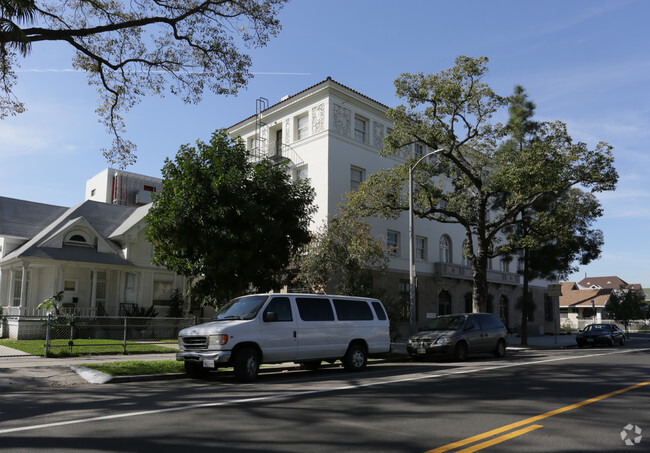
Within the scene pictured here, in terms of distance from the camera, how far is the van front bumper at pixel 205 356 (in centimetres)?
1091

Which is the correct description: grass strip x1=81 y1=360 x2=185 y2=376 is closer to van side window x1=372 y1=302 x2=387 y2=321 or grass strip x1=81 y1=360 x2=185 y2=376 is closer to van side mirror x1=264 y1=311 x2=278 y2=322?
van side mirror x1=264 y1=311 x2=278 y2=322

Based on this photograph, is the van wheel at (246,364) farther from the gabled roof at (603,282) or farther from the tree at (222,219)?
the gabled roof at (603,282)

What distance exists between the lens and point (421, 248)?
33344 mm

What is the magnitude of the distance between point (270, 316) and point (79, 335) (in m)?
14.9

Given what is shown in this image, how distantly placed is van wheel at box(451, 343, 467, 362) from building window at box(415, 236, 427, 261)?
51.7 ft

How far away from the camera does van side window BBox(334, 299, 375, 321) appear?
13531 mm

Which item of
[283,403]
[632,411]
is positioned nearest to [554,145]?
[632,411]

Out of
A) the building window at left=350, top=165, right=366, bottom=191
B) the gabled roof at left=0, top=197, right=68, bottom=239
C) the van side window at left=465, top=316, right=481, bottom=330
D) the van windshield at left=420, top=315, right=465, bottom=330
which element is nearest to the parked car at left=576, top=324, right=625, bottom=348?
the van side window at left=465, top=316, right=481, bottom=330

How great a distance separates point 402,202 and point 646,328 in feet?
209

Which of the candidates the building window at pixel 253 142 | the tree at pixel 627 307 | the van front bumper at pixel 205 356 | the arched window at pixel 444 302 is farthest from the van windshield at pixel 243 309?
the tree at pixel 627 307

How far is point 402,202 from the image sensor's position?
26797 millimetres

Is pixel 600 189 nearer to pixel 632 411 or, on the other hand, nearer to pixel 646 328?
pixel 632 411

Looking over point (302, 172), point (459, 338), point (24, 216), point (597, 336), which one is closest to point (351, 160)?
point (302, 172)

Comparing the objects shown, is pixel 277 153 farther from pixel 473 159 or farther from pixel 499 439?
pixel 499 439
